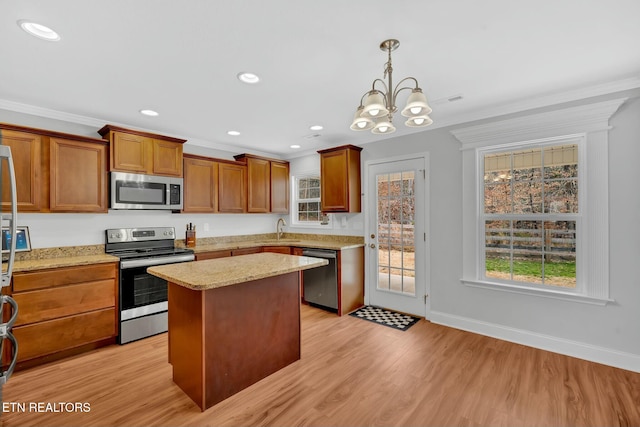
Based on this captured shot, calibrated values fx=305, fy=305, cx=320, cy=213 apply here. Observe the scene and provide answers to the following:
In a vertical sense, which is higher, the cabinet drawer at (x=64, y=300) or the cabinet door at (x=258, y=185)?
the cabinet door at (x=258, y=185)

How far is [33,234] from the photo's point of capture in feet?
10.1

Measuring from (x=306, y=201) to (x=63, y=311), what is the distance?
11.3ft

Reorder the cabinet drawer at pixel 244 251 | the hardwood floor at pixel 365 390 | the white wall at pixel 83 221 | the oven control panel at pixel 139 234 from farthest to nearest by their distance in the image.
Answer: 1. the cabinet drawer at pixel 244 251
2. the oven control panel at pixel 139 234
3. the white wall at pixel 83 221
4. the hardwood floor at pixel 365 390

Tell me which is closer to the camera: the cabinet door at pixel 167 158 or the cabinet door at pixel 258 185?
the cabinet door at pixel 167 158

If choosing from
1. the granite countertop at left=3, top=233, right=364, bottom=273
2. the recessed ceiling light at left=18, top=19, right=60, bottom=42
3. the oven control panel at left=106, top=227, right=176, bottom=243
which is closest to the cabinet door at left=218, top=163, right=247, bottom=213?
the granite countertop at left=3, top=233, right=364, bottom=273

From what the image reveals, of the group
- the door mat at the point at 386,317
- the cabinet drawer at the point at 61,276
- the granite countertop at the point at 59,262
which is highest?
the granite countertop at the point at 59,262

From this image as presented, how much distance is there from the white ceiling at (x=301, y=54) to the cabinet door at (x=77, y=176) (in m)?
0.41

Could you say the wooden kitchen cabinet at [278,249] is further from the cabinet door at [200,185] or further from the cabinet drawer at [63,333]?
the cabinet drawer at [63,333]

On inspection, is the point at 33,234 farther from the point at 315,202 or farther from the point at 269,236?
the point at 315,202

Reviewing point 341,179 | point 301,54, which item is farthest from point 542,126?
point 301,54

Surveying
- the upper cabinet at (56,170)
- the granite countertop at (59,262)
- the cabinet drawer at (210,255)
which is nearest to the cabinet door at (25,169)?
the upper cabinet at (56,170)

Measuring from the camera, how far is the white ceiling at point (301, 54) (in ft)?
5.54

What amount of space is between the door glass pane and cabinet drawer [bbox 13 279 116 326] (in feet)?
10.5

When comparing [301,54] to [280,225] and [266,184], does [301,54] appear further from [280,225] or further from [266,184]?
[280,225]
